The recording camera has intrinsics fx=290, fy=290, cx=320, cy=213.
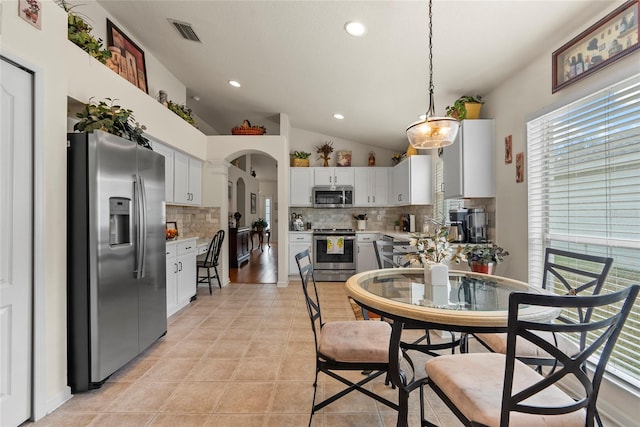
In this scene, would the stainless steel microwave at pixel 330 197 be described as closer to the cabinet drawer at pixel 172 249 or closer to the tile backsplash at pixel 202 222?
the tile backsplash at pixel 202 222

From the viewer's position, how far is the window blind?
166 cm

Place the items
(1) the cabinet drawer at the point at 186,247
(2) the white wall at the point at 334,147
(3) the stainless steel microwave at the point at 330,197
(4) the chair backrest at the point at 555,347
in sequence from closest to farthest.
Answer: (4) the chair backrest at the point at 555,347
(1) the cabinet drawer at the point at 186,247
(3) the stainless steel microwave at the point at 330,197
(2) the white wall at the point at 334,147

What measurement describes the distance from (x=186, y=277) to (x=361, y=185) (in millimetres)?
3501

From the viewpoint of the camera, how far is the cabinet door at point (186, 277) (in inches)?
144

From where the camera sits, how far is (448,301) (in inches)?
57.9

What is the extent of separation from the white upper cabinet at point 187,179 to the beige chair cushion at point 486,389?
3.68 metres

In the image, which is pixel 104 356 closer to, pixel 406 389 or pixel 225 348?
pixel 225 348

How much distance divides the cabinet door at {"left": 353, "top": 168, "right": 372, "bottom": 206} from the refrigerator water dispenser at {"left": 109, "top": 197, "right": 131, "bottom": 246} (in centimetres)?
413

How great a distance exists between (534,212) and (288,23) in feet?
8.71

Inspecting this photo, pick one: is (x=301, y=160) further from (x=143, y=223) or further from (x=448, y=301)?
(x=448, y=301)

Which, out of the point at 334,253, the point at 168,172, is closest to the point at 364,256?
the point at 334,253

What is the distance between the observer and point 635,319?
166 centimetres

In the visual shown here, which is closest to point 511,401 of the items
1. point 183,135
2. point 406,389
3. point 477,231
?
point 406,389


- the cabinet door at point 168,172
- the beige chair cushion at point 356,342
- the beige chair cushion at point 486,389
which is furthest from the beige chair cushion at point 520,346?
the cabinet door at point 168,172
